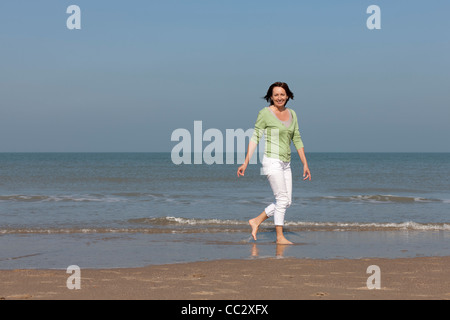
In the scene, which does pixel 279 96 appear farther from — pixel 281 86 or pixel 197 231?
pixel 197 231

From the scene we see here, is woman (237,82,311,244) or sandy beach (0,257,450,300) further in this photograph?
woman (237,82,311,244)

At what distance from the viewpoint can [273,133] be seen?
7.07 metres

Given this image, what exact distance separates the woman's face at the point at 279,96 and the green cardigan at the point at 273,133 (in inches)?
6.1

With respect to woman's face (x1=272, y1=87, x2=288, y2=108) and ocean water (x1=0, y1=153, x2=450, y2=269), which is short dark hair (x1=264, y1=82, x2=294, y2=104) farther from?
ocean water (x1=0, y1=153, x2=450, y2=269)

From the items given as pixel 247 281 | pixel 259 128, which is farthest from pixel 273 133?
pixel 247 281

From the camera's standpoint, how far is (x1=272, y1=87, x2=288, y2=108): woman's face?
7.00m

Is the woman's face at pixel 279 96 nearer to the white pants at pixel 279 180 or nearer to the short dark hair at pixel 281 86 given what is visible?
the short dark hair at pixel 281 86

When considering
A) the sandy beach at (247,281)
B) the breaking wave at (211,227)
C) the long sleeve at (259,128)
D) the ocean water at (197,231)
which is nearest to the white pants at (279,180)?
the long sleeve at (259,128)

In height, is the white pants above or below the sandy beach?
above

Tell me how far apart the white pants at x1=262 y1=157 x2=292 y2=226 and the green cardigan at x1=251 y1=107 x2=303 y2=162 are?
9 centimetres

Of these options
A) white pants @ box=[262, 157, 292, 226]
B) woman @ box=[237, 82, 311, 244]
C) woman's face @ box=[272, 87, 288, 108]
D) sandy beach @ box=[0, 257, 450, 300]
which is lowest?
sandy beach @ box=[0, 257, 450, 300]

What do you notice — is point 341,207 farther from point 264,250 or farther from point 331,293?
point 331,293

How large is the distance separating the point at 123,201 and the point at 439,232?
946 centimetres

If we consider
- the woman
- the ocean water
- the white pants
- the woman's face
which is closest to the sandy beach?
the ocean water
